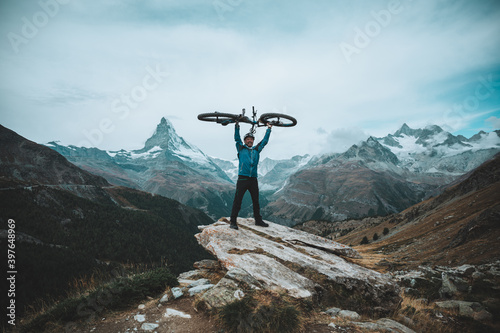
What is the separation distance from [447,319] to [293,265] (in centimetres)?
583

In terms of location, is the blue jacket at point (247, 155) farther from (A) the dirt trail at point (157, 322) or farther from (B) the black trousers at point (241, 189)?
(A) the dirt trail at point (157, 322)

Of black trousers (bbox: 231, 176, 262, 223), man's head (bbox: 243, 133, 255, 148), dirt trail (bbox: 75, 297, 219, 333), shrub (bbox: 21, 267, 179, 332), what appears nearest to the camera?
dirt trail (bbox: 75, 297, 219, 333)

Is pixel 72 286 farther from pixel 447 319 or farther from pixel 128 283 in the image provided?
pixel 447 319

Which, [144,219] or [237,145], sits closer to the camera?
[237,145]

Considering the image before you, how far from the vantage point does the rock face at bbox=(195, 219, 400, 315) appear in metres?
8.96

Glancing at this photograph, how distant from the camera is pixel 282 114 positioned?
13.4 metres

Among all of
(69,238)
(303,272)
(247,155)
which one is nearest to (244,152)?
(247,155)

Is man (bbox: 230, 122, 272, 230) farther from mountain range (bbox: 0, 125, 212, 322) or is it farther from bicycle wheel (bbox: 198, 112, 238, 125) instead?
mountain range (bbox: 0, 125, 212, 322)

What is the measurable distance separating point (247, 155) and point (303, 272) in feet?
20.9

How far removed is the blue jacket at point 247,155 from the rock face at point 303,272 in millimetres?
3528

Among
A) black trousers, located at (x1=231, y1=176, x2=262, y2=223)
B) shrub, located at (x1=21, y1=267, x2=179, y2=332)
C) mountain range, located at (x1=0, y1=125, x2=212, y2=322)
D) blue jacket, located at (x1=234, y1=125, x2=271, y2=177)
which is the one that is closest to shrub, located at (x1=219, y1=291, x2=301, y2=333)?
shrub, located at (x1=21, y1=267, x2=179, y2=332)

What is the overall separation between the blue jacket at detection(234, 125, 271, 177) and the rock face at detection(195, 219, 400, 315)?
3.53m

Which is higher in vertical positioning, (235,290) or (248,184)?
(248,184)

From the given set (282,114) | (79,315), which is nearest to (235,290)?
(79,315)
